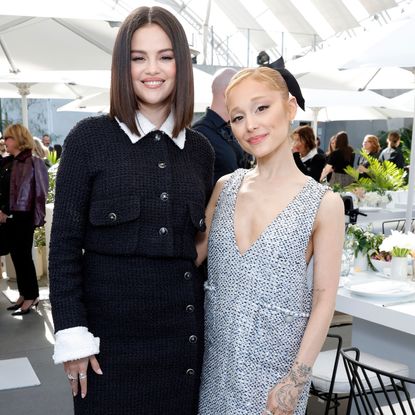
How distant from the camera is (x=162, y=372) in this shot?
1.71 metres

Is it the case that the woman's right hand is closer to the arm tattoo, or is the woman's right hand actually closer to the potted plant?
the arm tattoo

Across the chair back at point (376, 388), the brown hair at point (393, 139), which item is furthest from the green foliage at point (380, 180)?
the chair back at point (376, 388)

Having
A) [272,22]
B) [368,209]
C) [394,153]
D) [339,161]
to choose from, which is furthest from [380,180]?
[272,22]

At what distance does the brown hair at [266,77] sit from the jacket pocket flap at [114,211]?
0.39 metres

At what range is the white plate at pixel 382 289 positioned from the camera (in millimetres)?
Answer: 2891

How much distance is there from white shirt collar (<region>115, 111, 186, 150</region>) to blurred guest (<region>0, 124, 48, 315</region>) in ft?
13.7

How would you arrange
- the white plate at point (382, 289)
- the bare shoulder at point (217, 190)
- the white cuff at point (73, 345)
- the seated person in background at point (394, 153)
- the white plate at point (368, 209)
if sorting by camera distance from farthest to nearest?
the seated person in background at point (394, 153) < the white plate at point (368, 209) < the white plate at point (382, 289) < the bare shoulder at point (217, 190) < the white cuff at point (73, 345)

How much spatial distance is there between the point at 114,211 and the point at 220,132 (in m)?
1.83

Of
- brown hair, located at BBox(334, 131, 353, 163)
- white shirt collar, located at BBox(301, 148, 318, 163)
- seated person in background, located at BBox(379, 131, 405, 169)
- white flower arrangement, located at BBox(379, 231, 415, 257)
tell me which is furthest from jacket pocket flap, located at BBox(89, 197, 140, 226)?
seated person in background, located at BBox(379, 131, 405, 169)

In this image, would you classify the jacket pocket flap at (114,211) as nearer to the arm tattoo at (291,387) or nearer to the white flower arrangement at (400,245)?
the arm tattoo at (291,387)

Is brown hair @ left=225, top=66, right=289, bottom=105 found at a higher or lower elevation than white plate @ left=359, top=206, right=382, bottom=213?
higher

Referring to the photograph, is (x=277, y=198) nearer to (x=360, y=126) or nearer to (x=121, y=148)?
(x=121, y=148)

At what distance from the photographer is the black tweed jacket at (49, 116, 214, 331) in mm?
1625

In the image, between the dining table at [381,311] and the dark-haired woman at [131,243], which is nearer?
the dark-haired woman at [131,243]
